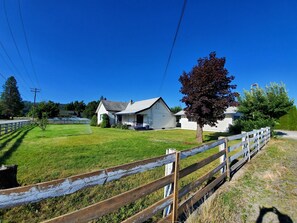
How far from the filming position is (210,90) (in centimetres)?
1065

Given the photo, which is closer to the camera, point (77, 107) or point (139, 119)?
point (139, 119)

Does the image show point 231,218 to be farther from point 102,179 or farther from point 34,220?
point 34,220

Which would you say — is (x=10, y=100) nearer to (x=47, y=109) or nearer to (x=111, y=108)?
(x=47, y=109)

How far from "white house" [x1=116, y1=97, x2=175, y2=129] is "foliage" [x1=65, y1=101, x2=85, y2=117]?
60673 millimetres

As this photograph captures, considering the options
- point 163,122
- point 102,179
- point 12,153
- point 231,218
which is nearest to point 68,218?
point 102,179

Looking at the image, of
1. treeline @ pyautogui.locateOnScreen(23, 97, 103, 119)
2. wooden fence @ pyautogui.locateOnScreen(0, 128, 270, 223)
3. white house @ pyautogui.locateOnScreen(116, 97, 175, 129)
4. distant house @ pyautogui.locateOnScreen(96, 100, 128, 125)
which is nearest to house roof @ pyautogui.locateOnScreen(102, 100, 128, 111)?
distant house @ pyautogui.locateOnScreen(96, 100, 128, 125)

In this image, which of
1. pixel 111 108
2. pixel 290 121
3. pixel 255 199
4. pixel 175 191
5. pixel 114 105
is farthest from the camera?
pixel 114 105

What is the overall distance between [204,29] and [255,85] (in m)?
9.40

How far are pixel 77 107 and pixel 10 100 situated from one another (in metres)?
27.2

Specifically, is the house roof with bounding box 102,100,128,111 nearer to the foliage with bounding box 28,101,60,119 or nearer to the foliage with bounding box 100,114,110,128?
the foliage with bounding box 100,114,110,128

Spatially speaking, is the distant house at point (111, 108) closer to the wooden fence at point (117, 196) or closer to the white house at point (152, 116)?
the white house at point (152, 116)

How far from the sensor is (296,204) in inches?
124

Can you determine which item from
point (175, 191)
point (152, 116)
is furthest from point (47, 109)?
point (175, 191)

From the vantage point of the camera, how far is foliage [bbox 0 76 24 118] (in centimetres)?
5609
